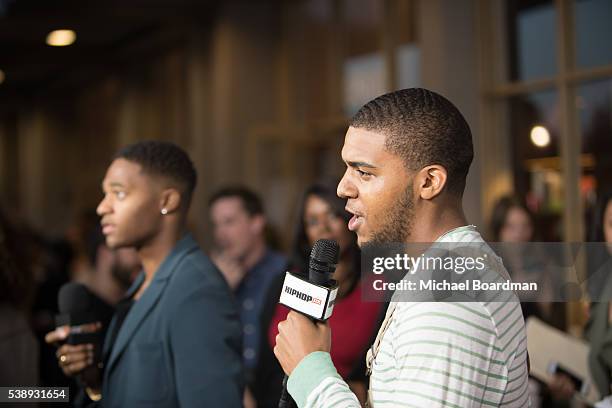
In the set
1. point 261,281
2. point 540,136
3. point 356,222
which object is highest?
point 540,136

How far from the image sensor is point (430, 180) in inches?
64.2

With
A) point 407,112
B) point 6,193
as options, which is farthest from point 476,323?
point 6,193

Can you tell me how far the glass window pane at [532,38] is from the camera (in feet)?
19.1

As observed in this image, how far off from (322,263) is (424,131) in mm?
330

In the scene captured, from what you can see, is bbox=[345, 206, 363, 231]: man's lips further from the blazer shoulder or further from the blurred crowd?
the blazer shoulder

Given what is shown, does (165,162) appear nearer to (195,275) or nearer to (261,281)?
(195,275)

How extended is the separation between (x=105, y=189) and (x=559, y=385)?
1648mm

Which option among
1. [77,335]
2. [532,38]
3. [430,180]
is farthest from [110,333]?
[532,38]

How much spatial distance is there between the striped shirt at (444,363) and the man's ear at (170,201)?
1.26 metres

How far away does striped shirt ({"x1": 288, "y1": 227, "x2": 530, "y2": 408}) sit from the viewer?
4.75 feet

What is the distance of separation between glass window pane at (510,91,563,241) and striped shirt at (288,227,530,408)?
4145mm

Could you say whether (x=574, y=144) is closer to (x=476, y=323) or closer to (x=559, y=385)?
(x=559, y=385)

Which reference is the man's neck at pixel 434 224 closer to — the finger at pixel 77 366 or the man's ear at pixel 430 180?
the man's ear at pixel 430 180

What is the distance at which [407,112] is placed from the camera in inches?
65.4
